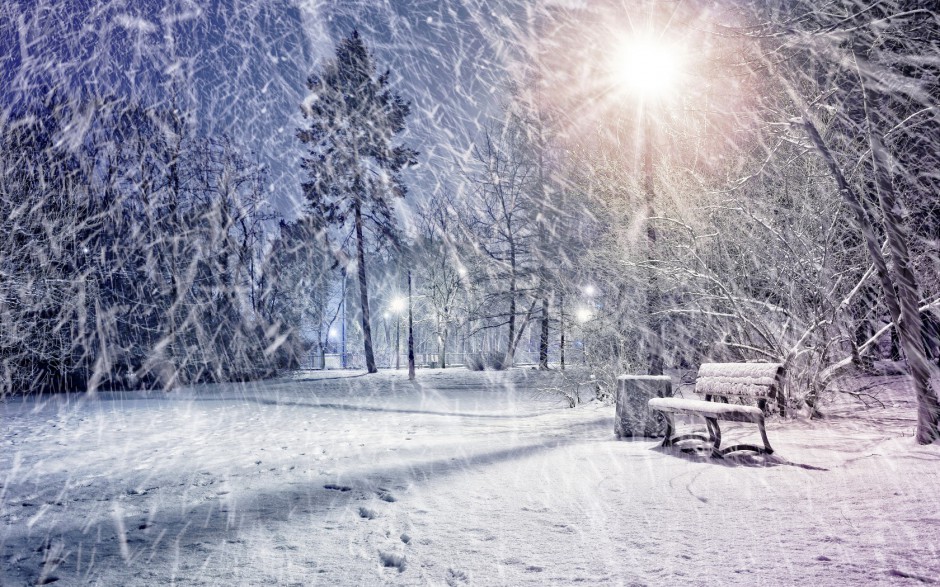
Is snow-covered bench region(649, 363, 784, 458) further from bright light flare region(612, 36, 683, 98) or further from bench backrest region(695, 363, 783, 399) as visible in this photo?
bright light flare region(612, 36, 683, 98)

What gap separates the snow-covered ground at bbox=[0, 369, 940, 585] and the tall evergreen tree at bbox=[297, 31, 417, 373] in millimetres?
21292

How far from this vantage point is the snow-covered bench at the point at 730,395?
624cm

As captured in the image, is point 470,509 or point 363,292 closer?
point 470,509

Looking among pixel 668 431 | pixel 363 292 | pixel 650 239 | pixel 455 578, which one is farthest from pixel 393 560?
pixel 363 292

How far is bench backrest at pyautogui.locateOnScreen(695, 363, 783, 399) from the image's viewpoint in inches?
A: 259

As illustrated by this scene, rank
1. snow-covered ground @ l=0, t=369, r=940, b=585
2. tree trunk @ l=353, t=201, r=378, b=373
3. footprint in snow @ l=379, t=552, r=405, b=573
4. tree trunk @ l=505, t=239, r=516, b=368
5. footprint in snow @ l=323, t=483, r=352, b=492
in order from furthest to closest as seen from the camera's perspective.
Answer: tree trunk @ l=353, t=201, r=378, b=373, tree trunk @ l=505, t=239, r=516, b=368, footprint in snow @ l=323, t=483, r=352, b=492, footprint in snow @ l=379, t=552, r=405, b=573, snow-covered ground @ l=0, t=369, r=940, b=585

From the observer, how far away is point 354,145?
102 ft

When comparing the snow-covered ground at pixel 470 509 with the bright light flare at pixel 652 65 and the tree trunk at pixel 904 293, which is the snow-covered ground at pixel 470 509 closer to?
the tree trunk at pixel 904 293

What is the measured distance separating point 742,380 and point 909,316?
192 cm

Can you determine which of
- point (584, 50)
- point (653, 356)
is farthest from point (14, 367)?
point (584, 50)

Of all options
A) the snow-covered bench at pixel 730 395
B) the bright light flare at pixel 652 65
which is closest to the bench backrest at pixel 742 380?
the snow-covered bench at pixel 730 395

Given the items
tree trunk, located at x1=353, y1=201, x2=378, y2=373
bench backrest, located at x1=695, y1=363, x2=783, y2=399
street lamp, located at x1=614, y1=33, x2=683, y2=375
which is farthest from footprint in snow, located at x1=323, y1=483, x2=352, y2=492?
tree trunk, located at x1=353, y1=201, x2=378, y2=373

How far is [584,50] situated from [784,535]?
56.5 feet

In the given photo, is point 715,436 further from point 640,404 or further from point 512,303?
point 512,303
